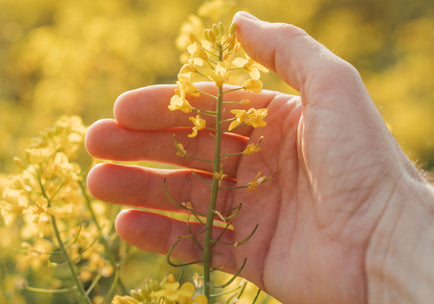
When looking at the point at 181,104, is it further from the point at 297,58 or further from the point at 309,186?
the point at 309,186

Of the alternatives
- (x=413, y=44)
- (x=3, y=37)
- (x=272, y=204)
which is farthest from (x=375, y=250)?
(x=3, y=37)

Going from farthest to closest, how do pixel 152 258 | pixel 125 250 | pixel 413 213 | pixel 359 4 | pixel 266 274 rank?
pixel 359 4
pixel 152 258
pixel 125 250
pixel 266 274
pixel 413 213

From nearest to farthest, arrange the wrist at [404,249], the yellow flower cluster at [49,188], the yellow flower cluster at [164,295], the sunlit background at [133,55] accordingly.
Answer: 1. the yellow flower cluster at [164,295]
2. the wrist at [404,249]
3. the yellow flower cluster at [49,188]
4. the sunlit background at [133,55]

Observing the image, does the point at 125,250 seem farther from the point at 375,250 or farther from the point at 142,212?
the point at 375,250

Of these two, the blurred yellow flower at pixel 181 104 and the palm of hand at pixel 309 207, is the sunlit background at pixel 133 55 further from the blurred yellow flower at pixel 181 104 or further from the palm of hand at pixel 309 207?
the blurred yellow flower at pixel 181 104

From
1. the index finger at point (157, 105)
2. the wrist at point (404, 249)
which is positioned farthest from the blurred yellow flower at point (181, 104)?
the wrist at point (404, 249)

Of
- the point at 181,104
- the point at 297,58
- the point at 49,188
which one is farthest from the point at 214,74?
the point at 49,188
